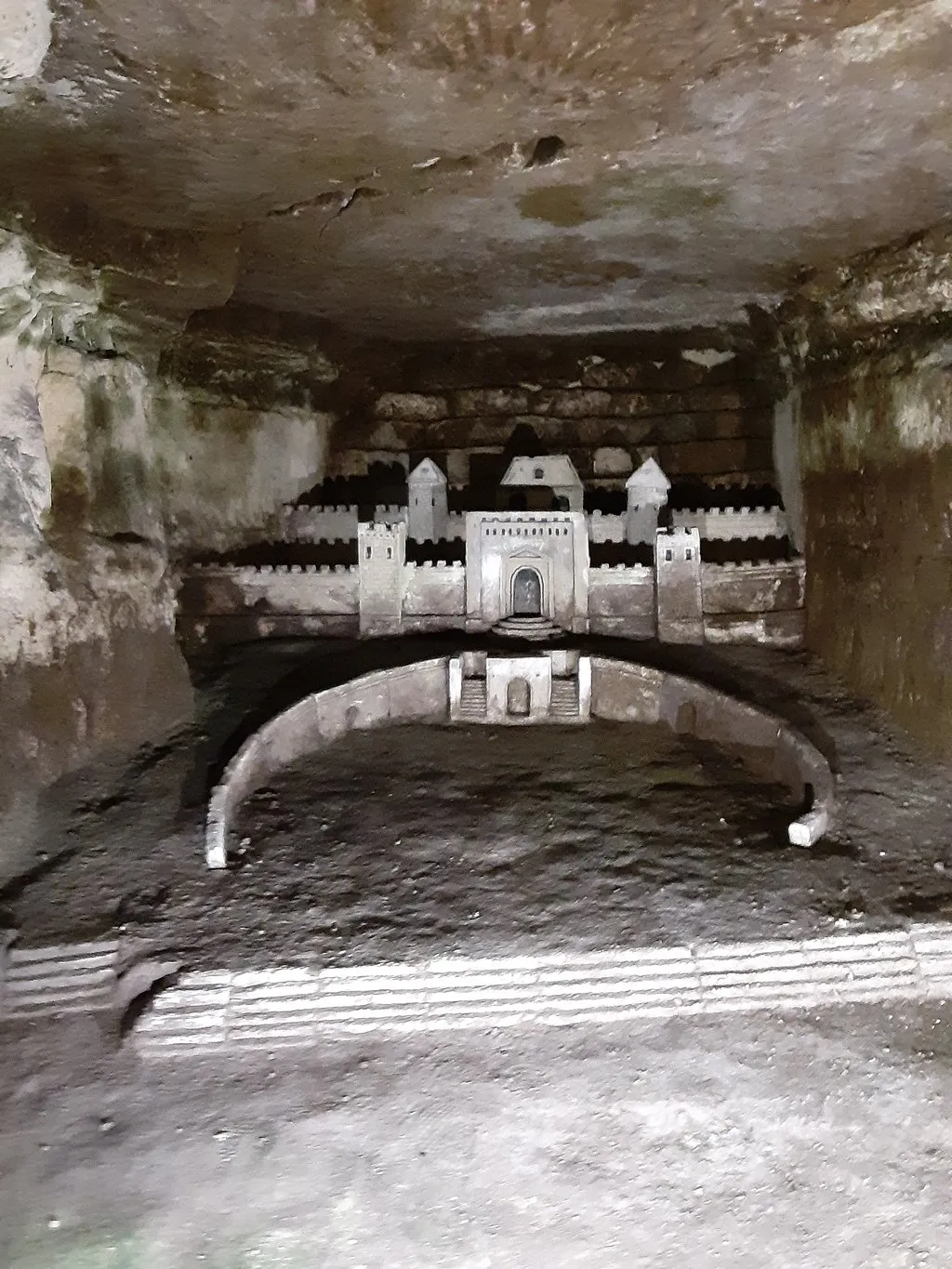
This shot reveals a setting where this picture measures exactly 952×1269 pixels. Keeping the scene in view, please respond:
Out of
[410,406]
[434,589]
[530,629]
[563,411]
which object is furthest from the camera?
[410,406]

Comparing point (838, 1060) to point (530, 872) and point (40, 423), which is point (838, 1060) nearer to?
point (530, 872)

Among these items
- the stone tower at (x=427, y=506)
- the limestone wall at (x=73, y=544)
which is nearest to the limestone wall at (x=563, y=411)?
the stone tower at (x=427, y=506)

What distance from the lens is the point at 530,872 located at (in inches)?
540

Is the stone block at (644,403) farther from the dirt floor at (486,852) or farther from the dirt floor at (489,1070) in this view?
the dirt floor at (489,1070)

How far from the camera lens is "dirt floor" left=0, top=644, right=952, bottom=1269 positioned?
27.8 feet

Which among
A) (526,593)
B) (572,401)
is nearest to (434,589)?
(526,593)

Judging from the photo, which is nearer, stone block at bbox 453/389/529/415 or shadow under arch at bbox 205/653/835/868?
shadow under arch at bbox 205/653/835/868

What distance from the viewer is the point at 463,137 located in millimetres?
11586

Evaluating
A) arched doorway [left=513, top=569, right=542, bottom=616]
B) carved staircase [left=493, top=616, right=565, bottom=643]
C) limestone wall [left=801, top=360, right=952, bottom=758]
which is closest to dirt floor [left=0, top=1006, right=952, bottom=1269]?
limestone wall [left=801, top=360, right=952, bottom=758]

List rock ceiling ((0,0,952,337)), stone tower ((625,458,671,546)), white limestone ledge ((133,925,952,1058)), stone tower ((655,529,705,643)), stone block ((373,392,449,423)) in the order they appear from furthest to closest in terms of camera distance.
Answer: stone block ((373,392,449,423)) → stone tower ((625,458,671,546)) → stone tower ((655,529,705,643)) → white limestone ledge ((133,925,952,1058)) → rock ceiling ((0,0,952,337))

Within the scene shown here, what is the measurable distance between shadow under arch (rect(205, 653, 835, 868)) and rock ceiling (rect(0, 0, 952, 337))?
829 centimetres

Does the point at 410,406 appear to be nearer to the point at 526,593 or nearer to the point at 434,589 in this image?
the point at 434,589

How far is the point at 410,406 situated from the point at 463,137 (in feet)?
53.5

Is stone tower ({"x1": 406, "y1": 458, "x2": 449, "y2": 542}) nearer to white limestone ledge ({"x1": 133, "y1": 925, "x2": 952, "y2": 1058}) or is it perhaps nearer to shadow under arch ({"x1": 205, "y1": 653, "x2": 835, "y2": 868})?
shadow under arch ({"x1": 205, "y1": 653, "x2": 835, "y2": 868})
